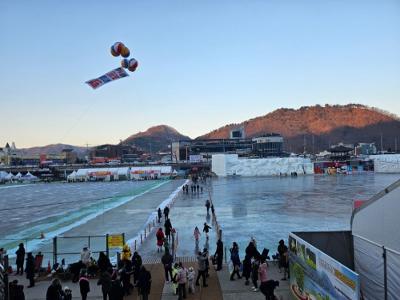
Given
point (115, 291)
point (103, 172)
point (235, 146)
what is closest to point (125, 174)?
point (103, 172)

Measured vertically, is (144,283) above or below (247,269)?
above

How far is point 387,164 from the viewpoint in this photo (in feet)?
239

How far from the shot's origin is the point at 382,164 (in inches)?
2911

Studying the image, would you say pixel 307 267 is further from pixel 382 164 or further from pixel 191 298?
pixel 382 164

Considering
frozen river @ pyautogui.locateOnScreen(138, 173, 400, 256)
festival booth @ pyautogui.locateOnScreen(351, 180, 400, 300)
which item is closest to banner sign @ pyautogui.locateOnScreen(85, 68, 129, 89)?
frozen river @ pyautogui.locateOnScreen(138, 173, 400, 256)

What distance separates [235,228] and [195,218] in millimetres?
3949

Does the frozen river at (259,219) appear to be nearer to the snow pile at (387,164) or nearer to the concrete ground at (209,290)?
the concrete ground at (209,290)

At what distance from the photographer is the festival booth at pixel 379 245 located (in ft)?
20.7

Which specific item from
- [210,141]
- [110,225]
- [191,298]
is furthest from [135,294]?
[210,141]

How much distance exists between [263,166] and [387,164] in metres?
22.1

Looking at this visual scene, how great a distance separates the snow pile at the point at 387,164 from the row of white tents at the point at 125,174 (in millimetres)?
39149

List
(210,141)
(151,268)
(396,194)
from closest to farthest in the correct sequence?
(396,194) → (151,268) → (210,141)

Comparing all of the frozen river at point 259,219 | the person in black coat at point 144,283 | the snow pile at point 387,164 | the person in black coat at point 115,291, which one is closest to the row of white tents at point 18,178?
the snow pile at point 387,164

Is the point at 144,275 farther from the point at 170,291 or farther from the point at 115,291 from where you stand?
the point at 170,291
